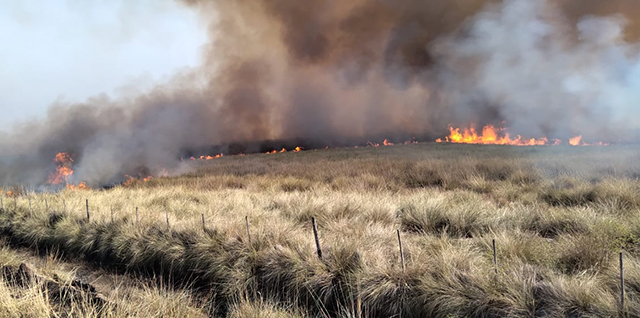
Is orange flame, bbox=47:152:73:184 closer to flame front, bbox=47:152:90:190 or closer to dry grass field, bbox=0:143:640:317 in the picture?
flame front, bbox=47:152:90:190

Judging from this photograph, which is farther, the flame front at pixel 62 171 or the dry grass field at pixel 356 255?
the flame front at pixel 62 171

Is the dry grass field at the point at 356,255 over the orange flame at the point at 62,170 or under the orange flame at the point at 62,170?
under

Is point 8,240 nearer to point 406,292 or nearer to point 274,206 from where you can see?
point 274,206

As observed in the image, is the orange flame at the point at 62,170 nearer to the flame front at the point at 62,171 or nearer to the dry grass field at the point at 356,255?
the flame front at the point at 62,171

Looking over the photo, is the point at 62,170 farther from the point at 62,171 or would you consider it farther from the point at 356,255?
the point at 356,255

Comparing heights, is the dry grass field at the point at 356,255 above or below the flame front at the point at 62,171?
below

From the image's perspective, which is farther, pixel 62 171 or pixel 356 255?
pixel 62 171

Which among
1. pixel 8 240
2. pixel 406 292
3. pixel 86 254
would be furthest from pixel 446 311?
pixel 8 240

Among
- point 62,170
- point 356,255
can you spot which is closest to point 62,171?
point 62,170

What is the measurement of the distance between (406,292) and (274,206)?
6377 millimetres

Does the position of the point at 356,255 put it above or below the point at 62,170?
below

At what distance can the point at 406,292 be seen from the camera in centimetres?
424

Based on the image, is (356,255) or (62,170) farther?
(62,170)

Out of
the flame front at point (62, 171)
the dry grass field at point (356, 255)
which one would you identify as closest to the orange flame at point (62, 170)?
the flame front at point (62, 171)
